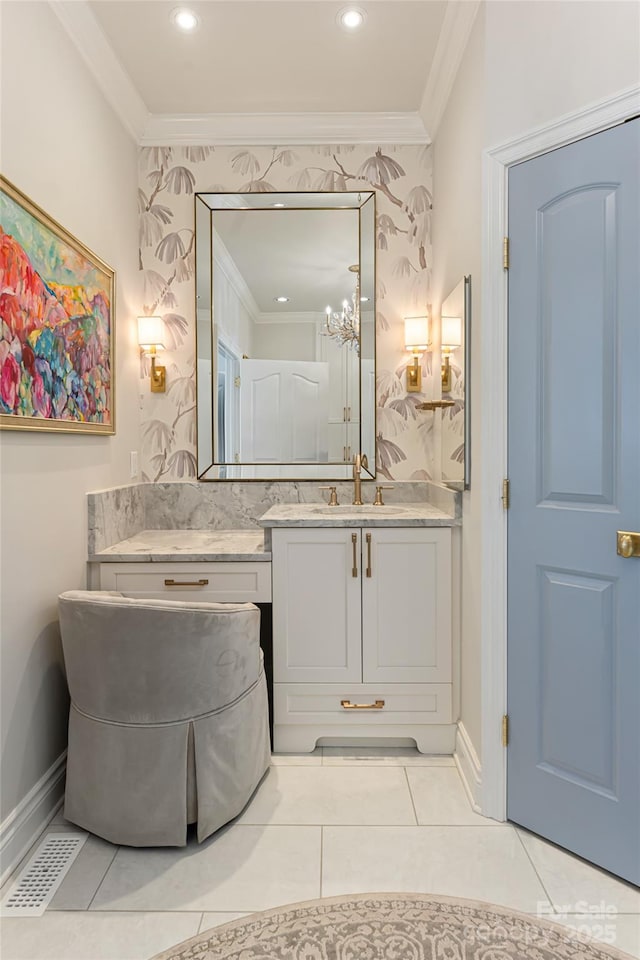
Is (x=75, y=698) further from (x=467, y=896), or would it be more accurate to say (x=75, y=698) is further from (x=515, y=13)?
(x=515, y=13)

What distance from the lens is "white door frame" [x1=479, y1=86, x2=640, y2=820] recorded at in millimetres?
1979

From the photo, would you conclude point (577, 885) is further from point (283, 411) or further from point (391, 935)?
point (283, 411)

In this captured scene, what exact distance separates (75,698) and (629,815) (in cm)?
167

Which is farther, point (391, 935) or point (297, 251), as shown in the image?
point (297, 251)

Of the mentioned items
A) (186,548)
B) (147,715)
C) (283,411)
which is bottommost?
(147,715)

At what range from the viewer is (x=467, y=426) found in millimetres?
2217

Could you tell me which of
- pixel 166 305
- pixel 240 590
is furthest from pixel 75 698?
pixel 166 305

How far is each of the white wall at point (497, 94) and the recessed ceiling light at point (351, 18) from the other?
418mm

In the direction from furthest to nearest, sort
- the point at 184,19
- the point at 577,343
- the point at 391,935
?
the point at 184,19, the point at 577,343, the point at 391,935

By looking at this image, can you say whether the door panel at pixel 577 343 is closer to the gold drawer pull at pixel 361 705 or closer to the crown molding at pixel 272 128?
the gold drawer pull at pixel 361 705

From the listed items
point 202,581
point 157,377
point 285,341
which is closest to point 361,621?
point 202,581

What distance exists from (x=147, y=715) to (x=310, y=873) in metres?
0.66

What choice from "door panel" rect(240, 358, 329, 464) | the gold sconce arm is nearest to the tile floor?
"door panel" rect(240, 358, 329, 464)

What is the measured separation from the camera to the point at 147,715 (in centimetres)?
186
